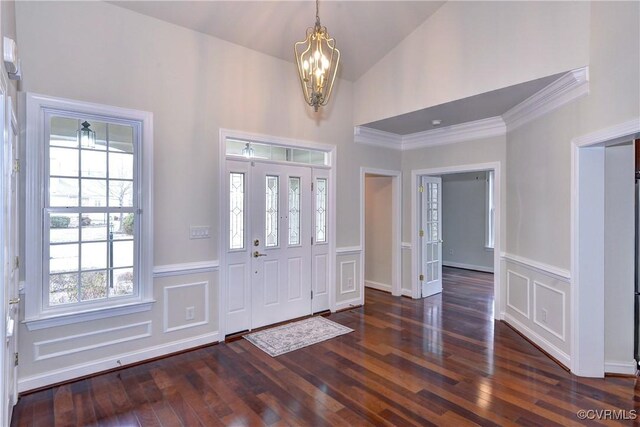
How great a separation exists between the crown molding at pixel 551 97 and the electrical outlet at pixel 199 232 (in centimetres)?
372

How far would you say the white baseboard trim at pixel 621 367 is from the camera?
3039 mm

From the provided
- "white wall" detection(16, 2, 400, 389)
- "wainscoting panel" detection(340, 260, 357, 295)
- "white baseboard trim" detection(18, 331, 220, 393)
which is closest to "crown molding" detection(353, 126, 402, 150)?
"white wall" detection(16, 2, 400, 389)

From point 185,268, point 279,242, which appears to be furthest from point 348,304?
point 185,268

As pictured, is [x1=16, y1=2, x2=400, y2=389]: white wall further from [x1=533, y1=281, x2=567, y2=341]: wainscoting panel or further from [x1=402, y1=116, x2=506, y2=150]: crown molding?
[x1=533, y1=281, x2=567, y2=341]: wainscoting panel

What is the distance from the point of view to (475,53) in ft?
11.9

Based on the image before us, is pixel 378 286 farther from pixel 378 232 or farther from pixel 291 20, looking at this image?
pixel 291 20

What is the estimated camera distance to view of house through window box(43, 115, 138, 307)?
2938 mm

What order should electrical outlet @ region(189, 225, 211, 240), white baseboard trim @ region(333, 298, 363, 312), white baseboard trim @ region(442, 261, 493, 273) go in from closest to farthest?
electrical outlet @ region(189, 225, 211, 240) < white baseboard trim @ region(333, 298, 363, 312) < white baseboard trim @ region(442, 261, 493, 273)

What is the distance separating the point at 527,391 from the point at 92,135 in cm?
432

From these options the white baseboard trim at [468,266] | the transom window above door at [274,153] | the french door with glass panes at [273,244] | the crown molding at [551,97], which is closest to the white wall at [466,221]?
the white baseboard trim at [468,266]

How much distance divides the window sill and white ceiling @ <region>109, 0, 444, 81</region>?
9.12ft

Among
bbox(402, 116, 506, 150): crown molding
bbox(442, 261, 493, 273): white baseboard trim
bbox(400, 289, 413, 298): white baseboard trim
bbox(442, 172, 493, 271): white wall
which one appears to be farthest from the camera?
bbox(442, 172, 493, 271): white wall

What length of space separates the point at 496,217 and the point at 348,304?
7.84 ft

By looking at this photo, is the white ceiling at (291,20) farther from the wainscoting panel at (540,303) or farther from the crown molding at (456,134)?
the wainscoting panel at (540,303)
